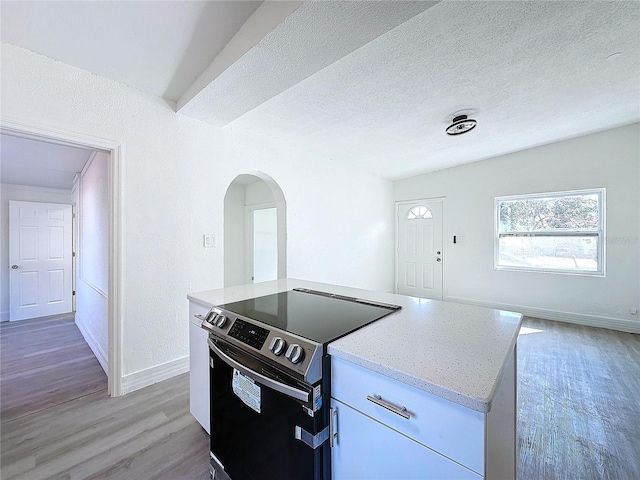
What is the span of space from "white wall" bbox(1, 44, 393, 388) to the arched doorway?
149 cm

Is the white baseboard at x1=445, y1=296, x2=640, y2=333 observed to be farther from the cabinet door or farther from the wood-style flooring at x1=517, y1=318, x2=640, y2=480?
the cabinet door

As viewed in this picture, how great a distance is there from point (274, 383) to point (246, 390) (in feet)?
0.81

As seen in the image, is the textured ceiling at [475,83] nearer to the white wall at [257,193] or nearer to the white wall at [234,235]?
the white wall at [257,193]

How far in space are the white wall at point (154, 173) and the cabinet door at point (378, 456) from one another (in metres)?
1.96

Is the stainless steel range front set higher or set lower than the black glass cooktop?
lower

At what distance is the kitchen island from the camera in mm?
684

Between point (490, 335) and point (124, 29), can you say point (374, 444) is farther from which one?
point (124, 29)

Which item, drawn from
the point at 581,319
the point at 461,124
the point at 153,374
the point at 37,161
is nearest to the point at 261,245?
the point at 153,374

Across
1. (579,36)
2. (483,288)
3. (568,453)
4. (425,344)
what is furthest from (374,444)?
(483,288)

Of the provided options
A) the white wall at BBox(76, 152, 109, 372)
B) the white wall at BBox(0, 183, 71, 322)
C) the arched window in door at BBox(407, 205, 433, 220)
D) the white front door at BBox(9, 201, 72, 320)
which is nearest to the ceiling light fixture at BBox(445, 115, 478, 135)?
the arched window in door at BBox(407, 205, 433, 220)

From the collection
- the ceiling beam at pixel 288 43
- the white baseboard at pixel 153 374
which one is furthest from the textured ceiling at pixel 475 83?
the white baseboard at pixel 153 374

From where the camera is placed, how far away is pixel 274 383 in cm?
98

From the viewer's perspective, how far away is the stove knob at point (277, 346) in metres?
0.98

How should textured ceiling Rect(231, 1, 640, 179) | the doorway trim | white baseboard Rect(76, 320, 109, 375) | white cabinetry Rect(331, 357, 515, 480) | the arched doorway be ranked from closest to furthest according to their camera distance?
white cabinetry Rect(331, 357, 515, 480) < textured ceiling Rect(231, 1, 640, 179) < the doorway trim < white baseboard Rect(76, 320, 109, 375) < the arched doorway
